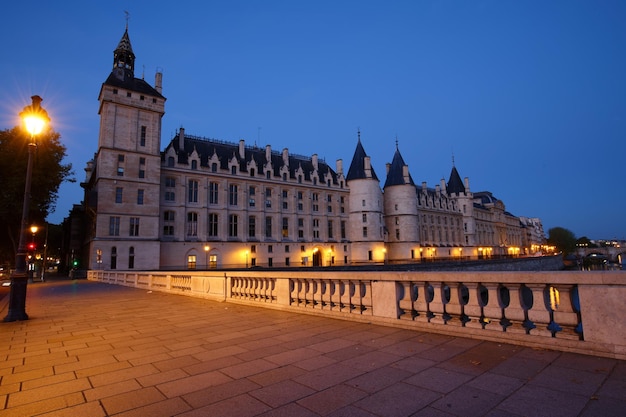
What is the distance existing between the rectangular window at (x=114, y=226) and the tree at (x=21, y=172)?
264 inches

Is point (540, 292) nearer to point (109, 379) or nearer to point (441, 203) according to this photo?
point (109, 379)

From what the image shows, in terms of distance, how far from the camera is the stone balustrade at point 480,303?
432cm

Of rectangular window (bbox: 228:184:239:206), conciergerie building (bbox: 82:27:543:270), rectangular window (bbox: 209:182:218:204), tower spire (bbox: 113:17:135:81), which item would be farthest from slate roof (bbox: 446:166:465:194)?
tower spire (bbox: 113:17:135:81)

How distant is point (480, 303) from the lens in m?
5.49

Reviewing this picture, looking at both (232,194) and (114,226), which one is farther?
(232,194)

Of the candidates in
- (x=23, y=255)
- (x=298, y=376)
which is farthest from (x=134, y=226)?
(x=298, y=376)

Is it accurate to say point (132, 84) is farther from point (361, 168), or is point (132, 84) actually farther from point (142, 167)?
point (361, 168)

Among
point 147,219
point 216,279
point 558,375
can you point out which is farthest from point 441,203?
point 558,375

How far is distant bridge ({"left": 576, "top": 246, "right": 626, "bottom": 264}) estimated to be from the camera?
365ft

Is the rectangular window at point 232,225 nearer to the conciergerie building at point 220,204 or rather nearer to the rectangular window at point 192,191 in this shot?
the conciergerie building at point 220,204

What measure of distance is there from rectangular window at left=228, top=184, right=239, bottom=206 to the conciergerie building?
157 millimetres

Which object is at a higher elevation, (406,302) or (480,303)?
(480,303)

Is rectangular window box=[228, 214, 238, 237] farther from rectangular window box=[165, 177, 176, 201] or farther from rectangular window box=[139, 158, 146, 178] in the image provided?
rectangular window box=[139, 158, 146, 178]

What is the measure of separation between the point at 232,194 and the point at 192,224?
760cm
